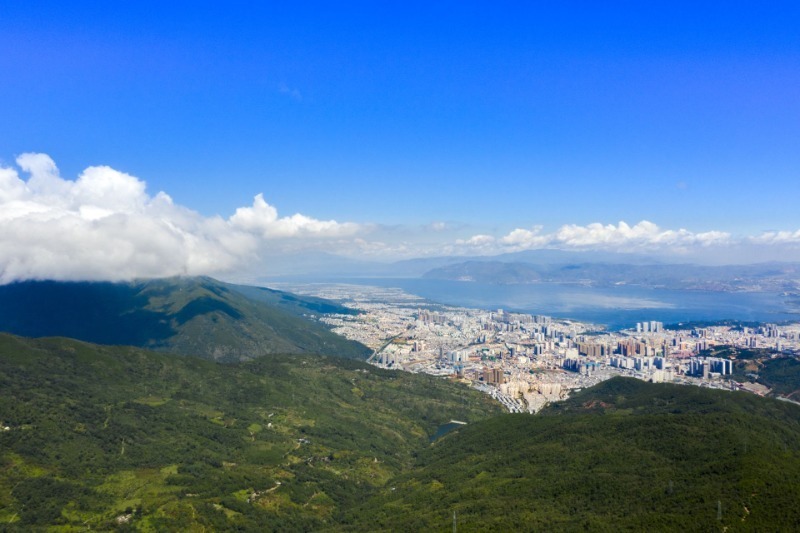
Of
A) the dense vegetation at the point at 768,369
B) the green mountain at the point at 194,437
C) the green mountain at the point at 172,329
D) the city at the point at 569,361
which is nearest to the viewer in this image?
the green mountain at the point at 194,437

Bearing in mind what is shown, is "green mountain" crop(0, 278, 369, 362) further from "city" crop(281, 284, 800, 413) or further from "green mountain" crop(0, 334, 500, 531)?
"green mountain" crop(0, 334, 500, 531)

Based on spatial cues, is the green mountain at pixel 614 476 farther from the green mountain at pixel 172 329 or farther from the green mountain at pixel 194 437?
the green mountain at pixel 172 329

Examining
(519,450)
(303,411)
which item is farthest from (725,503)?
(303,411)

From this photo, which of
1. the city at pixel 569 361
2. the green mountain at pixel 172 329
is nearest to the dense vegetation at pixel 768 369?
the city at pixel 569 361

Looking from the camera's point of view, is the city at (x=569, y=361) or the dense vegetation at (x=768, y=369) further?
the city at (x=569, y=361)

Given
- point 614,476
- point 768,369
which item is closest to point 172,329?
point 614,476

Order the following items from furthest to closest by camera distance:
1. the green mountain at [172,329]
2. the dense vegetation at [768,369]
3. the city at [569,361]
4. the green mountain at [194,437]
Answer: the green mountain at [172,329] → the city at [569,361] → the dense vegetation at [768,369] → the green mountain at [194,437]
